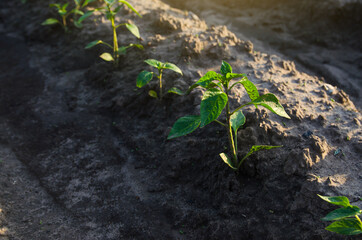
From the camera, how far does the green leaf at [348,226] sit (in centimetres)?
208

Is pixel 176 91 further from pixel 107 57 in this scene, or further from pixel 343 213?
pixel 343 213

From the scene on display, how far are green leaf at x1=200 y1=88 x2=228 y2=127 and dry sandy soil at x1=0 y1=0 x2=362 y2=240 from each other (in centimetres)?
88

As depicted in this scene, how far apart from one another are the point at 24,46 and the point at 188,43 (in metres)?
3.71

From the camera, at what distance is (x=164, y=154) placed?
371 cm

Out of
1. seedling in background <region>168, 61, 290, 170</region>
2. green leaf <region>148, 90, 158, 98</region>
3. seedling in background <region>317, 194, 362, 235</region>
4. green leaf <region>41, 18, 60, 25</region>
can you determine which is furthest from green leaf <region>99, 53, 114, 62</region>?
seedling in background <region>317, 194, 362, 235</region>

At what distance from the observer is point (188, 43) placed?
470cm

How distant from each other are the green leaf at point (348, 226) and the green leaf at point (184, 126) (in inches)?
49.0

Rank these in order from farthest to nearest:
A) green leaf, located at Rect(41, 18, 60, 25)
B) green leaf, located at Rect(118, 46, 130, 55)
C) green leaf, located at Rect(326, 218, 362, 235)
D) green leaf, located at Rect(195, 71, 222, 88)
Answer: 1. green leaf, located at Rect(41, 18, 60, 25)
2. green leaf, located at Rect(118, 46, 130, 55)
3. green leaf, located at Rect(195, 71, 222, 88)
4. green leaf, located at Rect(326, 218, 362, 235)

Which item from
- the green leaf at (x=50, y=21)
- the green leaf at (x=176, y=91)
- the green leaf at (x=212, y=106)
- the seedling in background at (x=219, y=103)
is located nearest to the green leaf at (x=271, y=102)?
the seedling in background at (x=219, y=103)

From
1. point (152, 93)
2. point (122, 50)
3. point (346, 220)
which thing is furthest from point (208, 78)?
point (122, 50)

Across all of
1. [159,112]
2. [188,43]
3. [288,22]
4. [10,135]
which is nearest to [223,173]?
[159,112]

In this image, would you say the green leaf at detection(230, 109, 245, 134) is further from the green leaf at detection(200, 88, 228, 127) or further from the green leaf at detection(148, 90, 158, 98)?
the green leaf at detection(148, 90, 158, 98)

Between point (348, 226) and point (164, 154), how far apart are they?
2.08 metres

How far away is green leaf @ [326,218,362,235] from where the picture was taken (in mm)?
2078
